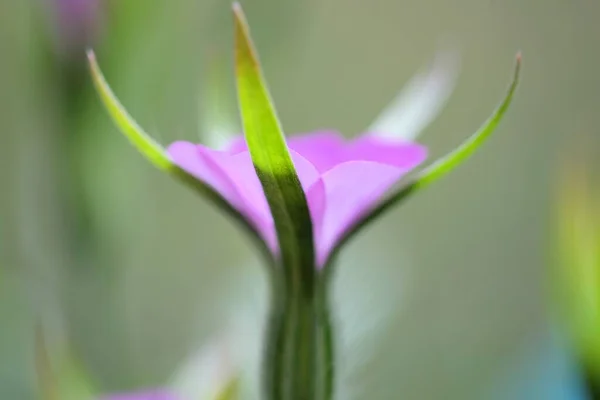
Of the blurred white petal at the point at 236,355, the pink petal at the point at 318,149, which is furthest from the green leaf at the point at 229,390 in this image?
the pink petal at the point at 318,149

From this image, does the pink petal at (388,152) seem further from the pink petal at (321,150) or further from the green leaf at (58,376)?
the green leaf at (58,376)

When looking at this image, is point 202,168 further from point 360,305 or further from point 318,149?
point 360,305

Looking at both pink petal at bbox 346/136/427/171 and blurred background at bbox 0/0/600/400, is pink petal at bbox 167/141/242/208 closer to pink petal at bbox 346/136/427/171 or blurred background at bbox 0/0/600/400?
pink petal at bbox 346/136/427/171

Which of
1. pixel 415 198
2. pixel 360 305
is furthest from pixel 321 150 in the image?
pixel 415 198

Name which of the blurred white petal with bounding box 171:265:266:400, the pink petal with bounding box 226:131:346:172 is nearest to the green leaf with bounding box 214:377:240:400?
the blurred white petal with bounding box 171:265:266:400

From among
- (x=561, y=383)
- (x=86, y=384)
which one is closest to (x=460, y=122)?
(x=561, y=383)

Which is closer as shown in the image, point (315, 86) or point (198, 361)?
point (198, 361)

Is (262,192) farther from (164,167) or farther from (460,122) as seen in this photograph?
(460,122)
